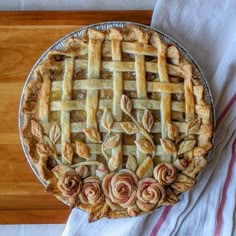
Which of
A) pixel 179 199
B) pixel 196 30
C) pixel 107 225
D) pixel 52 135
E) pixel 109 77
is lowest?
pixel 107 225

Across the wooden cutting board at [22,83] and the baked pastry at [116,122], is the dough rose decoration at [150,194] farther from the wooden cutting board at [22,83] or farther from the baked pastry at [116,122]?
the wooden cutting board at [22,83]

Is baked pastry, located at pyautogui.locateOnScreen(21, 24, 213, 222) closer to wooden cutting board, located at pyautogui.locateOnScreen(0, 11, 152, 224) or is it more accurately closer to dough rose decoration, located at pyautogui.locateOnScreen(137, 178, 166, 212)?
dough rose decoration, located at pyautogui.locateOnScreen(137, 178, 166, 212)

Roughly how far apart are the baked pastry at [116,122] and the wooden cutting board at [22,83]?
0.39ft

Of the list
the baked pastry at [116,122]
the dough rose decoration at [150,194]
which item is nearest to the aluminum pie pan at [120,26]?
the baked pastry at [116,122]

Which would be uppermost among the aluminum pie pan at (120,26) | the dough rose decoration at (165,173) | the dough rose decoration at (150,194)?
the aluminum pie pan at (120,26)

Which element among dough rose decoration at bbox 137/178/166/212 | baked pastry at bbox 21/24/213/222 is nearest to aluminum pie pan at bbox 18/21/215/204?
baked pastry at bbox 21/24/213/222

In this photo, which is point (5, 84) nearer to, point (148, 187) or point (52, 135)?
point (52, 135)

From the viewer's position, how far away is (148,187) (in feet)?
3.84

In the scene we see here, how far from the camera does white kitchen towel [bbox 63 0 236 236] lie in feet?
4.20

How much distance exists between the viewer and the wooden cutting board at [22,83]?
1322 mm

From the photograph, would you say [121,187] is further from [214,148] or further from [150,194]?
[214,148]

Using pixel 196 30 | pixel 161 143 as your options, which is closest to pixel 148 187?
pixel 161 143

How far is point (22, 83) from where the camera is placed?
4.35ft

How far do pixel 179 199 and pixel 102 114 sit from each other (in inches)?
11.6
